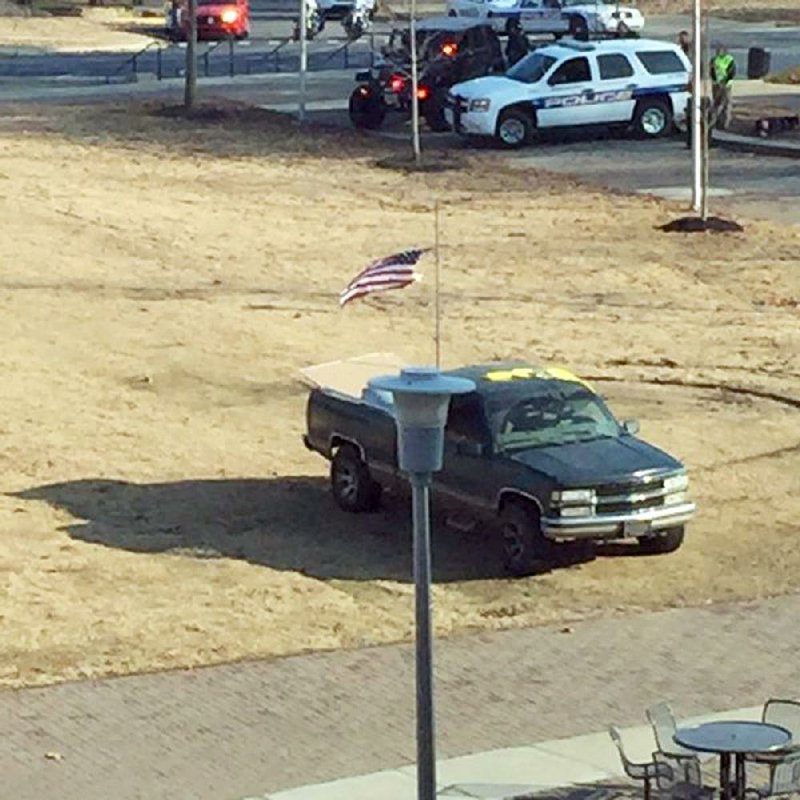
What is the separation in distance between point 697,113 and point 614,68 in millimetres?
8508

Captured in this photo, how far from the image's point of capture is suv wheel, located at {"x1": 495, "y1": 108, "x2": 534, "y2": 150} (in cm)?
4300

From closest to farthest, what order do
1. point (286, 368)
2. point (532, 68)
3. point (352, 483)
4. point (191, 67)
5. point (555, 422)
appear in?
point (555, 422), point (352, 483), point (286, 368), point (532, 68), point (191, 67)

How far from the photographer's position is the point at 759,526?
1930cm

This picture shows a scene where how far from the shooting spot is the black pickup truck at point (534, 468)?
17.3 meters

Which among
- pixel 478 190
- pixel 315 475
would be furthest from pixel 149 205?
pixel 315 475

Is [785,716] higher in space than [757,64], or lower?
lower

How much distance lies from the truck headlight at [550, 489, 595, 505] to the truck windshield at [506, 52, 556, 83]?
2696 centimetres

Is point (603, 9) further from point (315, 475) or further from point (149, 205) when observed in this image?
point (315, 475)

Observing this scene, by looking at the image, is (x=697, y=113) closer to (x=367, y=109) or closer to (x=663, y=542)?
(x=367, y=109)

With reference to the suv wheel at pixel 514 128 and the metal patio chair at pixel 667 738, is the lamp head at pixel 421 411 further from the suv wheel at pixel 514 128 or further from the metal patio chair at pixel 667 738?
the suv wheel at pixel 514 128

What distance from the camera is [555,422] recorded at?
1827cm

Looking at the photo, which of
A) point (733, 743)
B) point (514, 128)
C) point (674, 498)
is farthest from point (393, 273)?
point (514, 128)

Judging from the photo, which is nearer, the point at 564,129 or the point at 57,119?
the point at 564,129

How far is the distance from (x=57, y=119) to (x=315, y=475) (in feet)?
91.0
